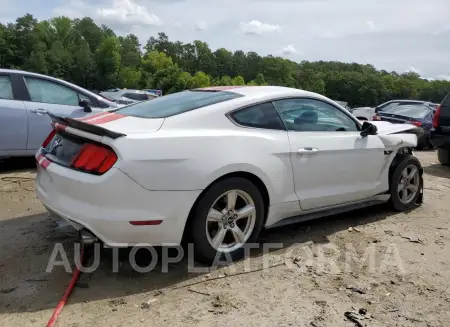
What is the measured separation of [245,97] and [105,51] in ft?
260

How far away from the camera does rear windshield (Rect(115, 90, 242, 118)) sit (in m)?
3.72

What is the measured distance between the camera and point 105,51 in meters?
78.1

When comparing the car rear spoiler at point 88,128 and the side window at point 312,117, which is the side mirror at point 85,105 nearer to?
the car rear spoiler at point 88,128

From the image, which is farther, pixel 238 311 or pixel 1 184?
pixel 1 184

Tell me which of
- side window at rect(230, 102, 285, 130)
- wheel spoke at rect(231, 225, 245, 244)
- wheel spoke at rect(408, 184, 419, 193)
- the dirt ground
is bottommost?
the dirt ground

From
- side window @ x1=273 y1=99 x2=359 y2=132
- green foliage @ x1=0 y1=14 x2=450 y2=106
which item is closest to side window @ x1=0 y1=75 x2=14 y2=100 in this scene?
side window @ x1=273 y1=99 x2=359 y2=132

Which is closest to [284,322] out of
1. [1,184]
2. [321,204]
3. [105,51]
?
[321,204]

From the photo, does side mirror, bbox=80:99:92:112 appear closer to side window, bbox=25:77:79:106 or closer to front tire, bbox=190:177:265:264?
side window, bbox=25:77:79:106

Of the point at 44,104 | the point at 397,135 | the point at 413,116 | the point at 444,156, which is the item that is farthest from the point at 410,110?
the point at 44,104

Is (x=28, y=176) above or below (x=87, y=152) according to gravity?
below

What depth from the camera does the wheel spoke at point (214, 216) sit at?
11.3ft

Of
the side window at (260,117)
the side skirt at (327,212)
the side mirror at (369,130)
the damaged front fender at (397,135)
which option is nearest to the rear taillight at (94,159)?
the side window at (260,117)

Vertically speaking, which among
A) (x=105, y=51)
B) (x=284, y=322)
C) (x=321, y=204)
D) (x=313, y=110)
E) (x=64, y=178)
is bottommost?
(x=284, y=322)

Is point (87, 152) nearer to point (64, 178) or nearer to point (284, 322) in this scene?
point (64, 178)
